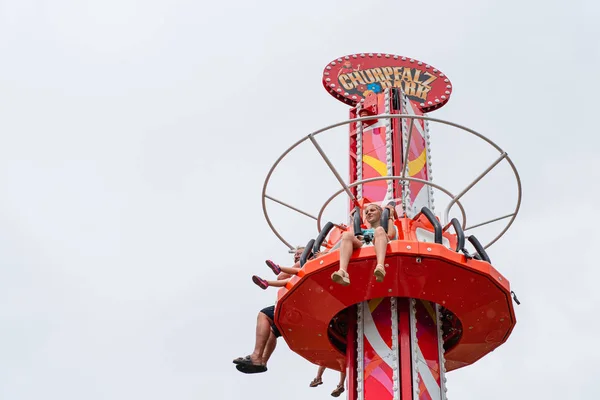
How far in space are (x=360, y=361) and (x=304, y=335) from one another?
143 centimetres

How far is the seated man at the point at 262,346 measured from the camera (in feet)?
68.1

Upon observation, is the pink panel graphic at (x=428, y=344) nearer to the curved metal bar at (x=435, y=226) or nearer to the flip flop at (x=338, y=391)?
the curved metal bar at (x=435, y=226)

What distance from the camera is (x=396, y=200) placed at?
2147 centimetres

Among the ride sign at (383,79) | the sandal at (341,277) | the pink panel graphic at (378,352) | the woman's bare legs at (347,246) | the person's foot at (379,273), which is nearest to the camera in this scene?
the sandal at (341,277)

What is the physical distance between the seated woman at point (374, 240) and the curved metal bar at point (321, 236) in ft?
2.04

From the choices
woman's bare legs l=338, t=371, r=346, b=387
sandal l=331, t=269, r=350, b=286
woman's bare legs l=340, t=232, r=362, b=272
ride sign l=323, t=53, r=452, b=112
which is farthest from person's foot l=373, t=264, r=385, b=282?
ride sign l=323, t=53, r=452, b=112

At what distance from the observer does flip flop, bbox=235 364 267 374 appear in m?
20.8

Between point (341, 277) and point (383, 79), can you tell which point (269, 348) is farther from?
point (383, 79)

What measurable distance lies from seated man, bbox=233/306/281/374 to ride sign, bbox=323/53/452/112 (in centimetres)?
566

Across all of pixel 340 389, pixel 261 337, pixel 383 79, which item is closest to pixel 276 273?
pixel 261 337

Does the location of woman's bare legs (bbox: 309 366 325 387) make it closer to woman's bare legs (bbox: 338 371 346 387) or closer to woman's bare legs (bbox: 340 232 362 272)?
woman's bare legs (bbox: 338 371 346 387)

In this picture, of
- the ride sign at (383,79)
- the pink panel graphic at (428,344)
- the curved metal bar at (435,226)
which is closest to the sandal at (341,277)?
the curved metal bar at (435,226)

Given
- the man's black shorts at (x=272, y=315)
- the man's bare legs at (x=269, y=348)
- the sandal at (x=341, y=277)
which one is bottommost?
the sandal at (x=341, y=277)

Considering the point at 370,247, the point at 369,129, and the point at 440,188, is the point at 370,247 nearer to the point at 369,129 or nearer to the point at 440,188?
the point at 440,188
